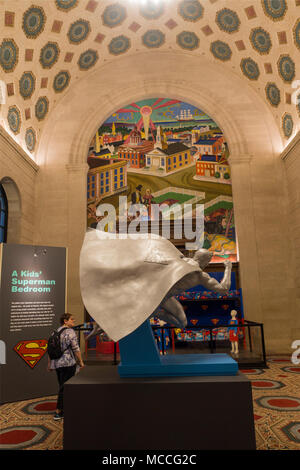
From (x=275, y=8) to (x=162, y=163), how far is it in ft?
19.1

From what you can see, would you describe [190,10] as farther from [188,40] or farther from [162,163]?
[162,163]

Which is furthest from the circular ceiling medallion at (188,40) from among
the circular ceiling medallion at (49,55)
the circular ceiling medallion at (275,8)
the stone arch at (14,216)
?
the stone arch at (14,216)

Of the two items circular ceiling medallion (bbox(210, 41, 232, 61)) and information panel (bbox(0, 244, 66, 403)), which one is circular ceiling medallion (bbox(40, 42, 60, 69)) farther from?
information panel (bbox(0, 244, 66, 403))

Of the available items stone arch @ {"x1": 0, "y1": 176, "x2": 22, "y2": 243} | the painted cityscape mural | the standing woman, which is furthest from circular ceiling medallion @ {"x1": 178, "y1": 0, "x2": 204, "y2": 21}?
the standing woman

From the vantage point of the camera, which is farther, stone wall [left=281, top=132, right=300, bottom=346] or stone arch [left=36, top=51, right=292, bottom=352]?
stone arch [left=36, top=51, right=292, bottom=352]

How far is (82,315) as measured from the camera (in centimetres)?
1105

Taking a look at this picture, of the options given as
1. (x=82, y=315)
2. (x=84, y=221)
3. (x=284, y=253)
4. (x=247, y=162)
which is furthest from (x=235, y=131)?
(x=82, y=315)

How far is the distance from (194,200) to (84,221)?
3984 millimetres

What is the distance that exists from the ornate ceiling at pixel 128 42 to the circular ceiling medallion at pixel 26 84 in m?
0.03

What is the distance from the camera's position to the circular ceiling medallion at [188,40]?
478 inches

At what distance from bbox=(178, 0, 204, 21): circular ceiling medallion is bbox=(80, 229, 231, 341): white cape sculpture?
34.4 feet

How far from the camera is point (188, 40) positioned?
12.3 m

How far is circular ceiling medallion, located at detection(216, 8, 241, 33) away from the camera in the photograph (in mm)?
11094

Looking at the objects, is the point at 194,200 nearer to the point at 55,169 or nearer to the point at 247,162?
the point at 247,162
